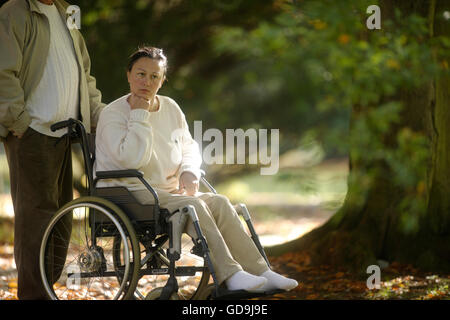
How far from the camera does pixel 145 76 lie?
331 cm

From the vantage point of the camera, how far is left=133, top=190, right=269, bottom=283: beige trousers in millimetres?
3040

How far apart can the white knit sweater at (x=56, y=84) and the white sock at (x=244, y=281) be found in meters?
1.15

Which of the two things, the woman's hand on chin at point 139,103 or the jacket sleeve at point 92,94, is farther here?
the jacket sleeve at point 92,94

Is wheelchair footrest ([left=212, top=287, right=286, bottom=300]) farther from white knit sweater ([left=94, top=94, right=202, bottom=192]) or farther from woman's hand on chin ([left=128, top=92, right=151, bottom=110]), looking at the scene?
woman's hand on chin ([left=128, top=92, right=151, bottom=110])

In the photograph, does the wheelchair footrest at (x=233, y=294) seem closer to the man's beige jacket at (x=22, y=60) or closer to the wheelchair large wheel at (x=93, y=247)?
the wheelchair large wheel at (x=93, y=247)

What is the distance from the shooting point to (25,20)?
3.41 m

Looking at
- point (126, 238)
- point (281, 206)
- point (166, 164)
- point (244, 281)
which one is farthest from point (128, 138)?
point (281, 206)

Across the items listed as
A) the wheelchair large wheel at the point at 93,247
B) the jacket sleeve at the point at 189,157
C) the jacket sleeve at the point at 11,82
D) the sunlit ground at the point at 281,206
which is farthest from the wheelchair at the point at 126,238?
the sunlit ground at the point at 281,206

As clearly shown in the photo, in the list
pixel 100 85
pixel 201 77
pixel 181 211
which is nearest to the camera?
pixel 181 211

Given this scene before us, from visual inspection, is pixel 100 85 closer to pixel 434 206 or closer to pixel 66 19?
pixel 66 19

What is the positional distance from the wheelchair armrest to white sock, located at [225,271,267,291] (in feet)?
1.98

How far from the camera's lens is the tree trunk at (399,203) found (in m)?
4.83
